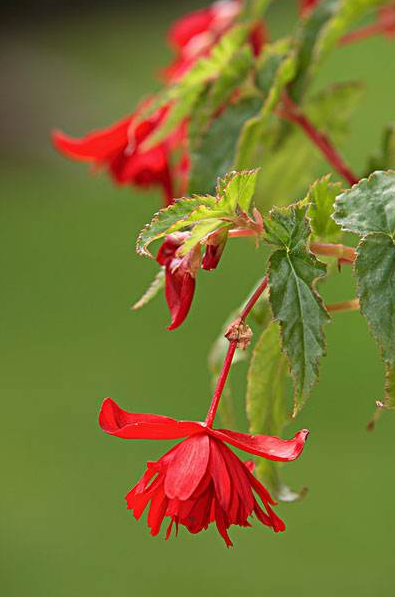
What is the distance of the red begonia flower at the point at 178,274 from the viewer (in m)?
0.46

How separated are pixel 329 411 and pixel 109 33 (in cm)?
380

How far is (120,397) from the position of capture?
2.78m

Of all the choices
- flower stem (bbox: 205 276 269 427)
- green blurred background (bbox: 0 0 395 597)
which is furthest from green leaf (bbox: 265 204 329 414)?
green blurred background (bbox: 0 0 395 597)

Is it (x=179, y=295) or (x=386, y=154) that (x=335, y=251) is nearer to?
(x=179, y=295)

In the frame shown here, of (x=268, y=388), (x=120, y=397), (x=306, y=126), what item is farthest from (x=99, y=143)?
(x=120, y=397)

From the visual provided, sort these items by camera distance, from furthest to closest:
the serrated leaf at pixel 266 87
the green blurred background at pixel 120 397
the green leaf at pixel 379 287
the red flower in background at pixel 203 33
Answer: the green blurred background at pixel 120 397
the red flower in background at pixel 203 33
the serrated leaf at pixel 266 87
the green leaf at pixel 379 287

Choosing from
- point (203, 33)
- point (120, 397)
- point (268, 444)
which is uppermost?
point (203, 33)

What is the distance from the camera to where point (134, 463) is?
2.50m

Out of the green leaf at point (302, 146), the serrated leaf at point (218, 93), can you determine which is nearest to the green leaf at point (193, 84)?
the serrated leaf at point (218, 93)

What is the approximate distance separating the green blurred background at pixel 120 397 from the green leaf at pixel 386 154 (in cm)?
40

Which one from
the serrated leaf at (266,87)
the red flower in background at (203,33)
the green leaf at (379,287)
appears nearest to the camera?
the green leaf at (379,287)

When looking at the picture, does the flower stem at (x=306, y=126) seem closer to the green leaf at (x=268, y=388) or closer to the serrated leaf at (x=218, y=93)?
the serrated leaf at (x=218, y=93)

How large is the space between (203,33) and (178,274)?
425 mm

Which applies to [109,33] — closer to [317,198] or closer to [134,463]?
[134,463]
